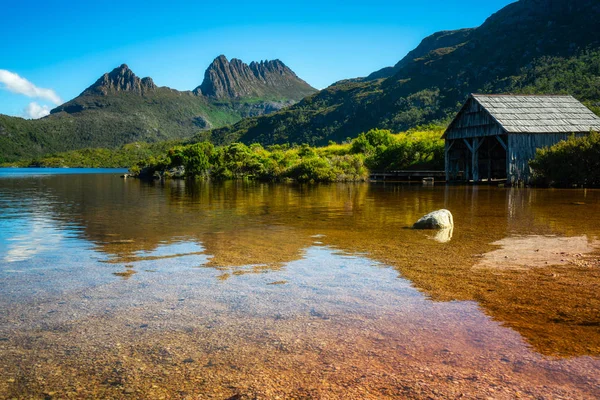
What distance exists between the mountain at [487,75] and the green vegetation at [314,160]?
945 inches

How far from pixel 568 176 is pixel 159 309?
118 ft

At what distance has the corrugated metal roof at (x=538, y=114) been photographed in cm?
3756

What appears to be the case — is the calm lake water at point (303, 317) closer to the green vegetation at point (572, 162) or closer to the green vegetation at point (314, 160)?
the green vegetation at point (572, 162)

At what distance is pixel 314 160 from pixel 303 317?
49.1 m

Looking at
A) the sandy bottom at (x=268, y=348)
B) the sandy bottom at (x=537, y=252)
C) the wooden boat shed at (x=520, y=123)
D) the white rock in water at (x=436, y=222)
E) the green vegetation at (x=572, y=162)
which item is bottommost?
the sandy bottom at (x=268, y=348)

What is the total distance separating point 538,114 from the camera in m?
39.0

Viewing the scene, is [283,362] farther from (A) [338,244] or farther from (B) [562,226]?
(B) [562,226]

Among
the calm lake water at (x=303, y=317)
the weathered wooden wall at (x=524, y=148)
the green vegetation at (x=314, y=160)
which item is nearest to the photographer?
the calm lake water at (x=303, y=317)

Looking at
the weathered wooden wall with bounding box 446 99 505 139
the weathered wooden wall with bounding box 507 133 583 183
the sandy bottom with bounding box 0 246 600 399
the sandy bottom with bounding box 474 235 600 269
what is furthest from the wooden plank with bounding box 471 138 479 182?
the sandy bottom with bounding box 0 246 600 399

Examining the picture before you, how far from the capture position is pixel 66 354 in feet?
16.0

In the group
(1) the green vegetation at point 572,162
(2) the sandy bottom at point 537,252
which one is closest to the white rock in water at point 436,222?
(2) the sandy bottom at point 537,252

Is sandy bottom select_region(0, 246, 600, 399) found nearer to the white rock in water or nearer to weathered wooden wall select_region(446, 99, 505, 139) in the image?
the white rock in water

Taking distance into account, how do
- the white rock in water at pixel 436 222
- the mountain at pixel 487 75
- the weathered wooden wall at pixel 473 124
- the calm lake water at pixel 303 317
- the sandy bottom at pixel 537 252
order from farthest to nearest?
1. the mountain at pixel 487 75
2. the weathered wooden wall at pixel 473 124
3. the white rock in water at pixel 436 222
4. the sandy bottom at pixel 537 252
5. the calm lake water at pixel 303 317

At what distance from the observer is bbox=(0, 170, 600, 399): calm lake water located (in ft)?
13.9
